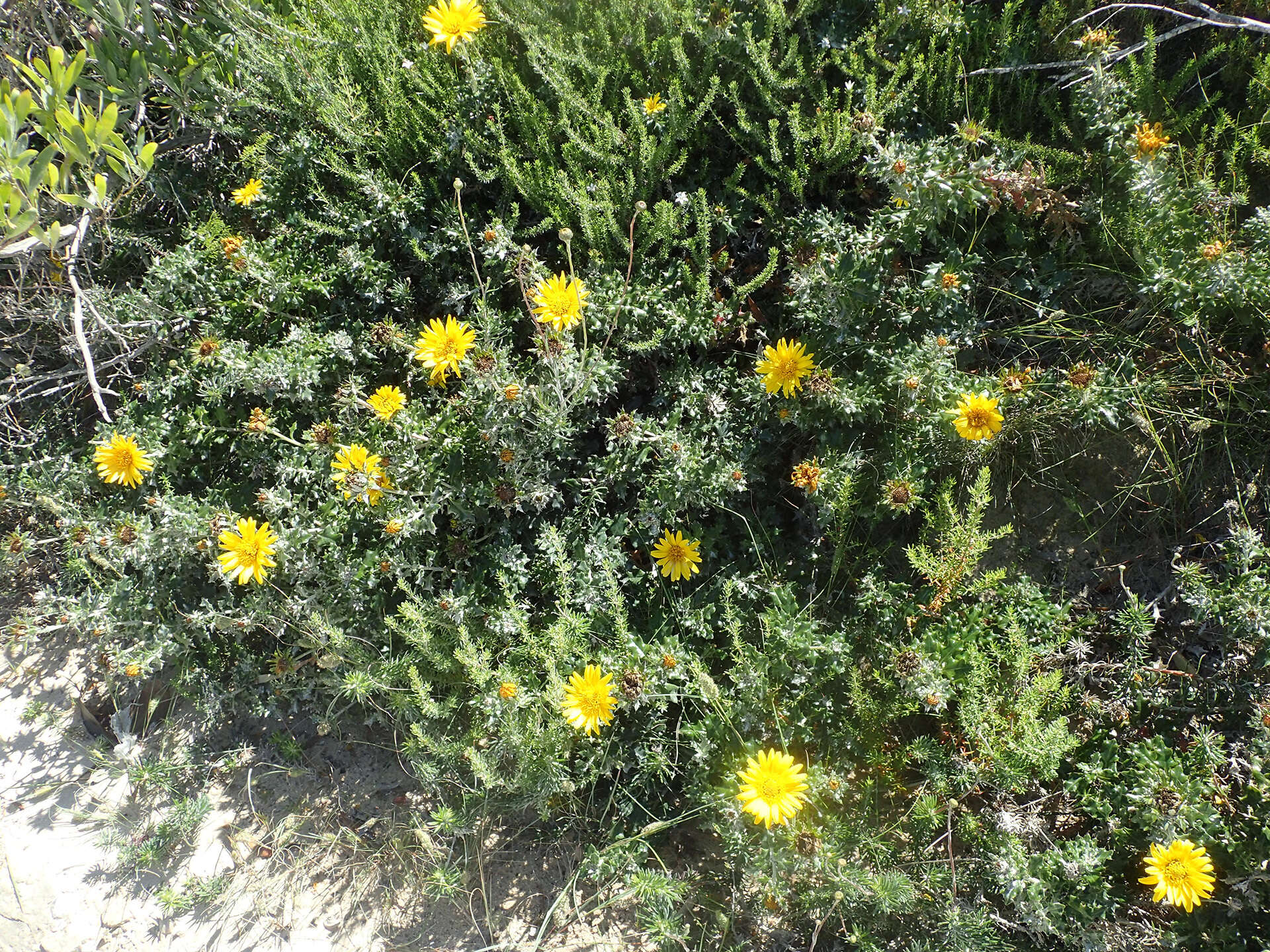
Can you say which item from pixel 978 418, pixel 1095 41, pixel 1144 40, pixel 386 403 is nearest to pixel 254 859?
pixel 386 403

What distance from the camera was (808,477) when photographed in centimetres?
281

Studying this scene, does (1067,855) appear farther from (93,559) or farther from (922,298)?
(93,559)

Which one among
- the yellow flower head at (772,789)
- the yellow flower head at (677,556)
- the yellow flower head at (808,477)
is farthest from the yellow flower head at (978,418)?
the yellow flower head at (772,789)

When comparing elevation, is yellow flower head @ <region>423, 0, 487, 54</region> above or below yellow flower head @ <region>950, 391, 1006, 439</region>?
above

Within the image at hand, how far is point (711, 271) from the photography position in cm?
334

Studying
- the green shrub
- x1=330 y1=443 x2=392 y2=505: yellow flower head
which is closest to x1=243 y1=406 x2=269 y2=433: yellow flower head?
the green shrub

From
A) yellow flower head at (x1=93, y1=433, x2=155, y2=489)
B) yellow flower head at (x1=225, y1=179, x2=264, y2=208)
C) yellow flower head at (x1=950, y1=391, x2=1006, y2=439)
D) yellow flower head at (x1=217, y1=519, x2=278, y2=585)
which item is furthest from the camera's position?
yellow flower head at (x1=225, y1=179, x2=264, y2=208)

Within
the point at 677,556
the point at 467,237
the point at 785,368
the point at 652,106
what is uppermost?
the point at 652,106

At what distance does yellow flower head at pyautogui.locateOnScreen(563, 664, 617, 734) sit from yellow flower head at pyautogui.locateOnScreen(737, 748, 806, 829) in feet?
1.70

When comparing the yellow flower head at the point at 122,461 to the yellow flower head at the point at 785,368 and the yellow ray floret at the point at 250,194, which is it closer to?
the yellow ray floret at the point at 250,194

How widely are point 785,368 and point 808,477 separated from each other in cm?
43

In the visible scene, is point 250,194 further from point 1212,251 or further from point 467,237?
point 1212,251

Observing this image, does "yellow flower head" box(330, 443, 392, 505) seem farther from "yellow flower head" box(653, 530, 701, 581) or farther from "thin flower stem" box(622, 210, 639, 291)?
"thin flower stem" box(622, 210, 639, 291)

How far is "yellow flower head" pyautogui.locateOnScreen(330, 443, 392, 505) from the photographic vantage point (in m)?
2.86
